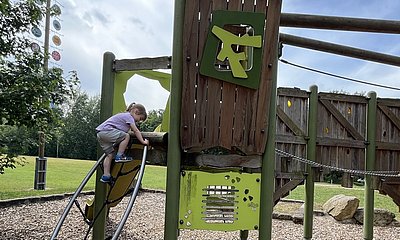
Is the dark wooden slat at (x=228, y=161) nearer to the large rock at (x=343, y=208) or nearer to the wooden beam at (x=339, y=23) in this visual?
the wooden beam at (x=339, y=23)

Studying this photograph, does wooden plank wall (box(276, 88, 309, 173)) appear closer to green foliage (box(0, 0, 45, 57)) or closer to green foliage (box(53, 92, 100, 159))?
green foliage (box(0, 0, 45, 57))

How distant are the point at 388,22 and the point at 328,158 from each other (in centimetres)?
286

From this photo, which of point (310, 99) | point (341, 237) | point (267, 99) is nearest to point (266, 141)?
point (267, 99)

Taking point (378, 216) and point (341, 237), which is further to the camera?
point (378, 216)

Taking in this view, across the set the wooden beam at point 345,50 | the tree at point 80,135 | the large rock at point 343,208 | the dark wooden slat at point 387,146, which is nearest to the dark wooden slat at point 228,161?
the wooden beam at point 345,50

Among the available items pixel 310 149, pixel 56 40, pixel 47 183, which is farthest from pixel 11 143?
pixel 47 183

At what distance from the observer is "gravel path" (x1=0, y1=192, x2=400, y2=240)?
18.4ft

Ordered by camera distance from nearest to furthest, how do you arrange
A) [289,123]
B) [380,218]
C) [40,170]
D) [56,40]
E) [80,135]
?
[289,123], [380,218], [40,170], [56,40], [80,135]

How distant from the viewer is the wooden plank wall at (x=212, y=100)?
2.75 metres

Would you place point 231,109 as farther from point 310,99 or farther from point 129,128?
point 310,99

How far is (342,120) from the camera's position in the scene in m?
5.79

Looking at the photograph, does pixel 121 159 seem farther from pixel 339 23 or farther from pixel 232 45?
pixel 339 23

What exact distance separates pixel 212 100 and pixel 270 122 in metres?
0.45

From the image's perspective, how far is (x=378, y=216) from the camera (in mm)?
7699
